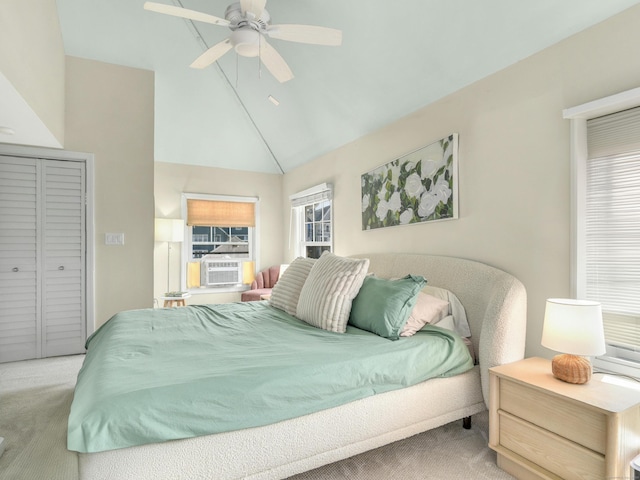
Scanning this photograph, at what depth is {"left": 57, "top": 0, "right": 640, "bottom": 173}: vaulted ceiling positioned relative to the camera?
2195 mm

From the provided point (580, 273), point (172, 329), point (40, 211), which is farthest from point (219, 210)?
point (580, 273)

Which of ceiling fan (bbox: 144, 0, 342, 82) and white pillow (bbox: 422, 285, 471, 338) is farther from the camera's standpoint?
white pillow (bbox: 422, 285, 471, 338)

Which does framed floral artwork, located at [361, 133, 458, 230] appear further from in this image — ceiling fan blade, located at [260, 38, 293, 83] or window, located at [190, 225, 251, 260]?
window, located at [190, 225, 251, 260]

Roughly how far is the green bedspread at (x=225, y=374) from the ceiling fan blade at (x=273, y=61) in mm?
1846

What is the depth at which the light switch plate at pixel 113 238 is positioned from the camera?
3654 millimetres

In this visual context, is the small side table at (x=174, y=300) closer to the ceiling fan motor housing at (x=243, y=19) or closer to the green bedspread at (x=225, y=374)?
the green bedspread at (x=225, y=374)

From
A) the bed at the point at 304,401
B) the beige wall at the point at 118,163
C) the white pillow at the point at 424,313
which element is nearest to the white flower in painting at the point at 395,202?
the bed at the point at 304,401

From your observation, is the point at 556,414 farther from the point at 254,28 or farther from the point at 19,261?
the point at 19,261

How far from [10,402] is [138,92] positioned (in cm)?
302

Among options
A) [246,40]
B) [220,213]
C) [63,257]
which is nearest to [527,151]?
[246,40]

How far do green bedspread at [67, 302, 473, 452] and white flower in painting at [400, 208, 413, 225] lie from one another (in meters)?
1.20

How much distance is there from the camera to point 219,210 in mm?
5492

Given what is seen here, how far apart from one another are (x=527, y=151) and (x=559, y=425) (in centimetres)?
152

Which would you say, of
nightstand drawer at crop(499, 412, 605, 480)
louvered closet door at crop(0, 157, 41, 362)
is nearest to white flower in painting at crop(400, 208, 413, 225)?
nightstand drawer at crop(499, 412, 605, 480)
